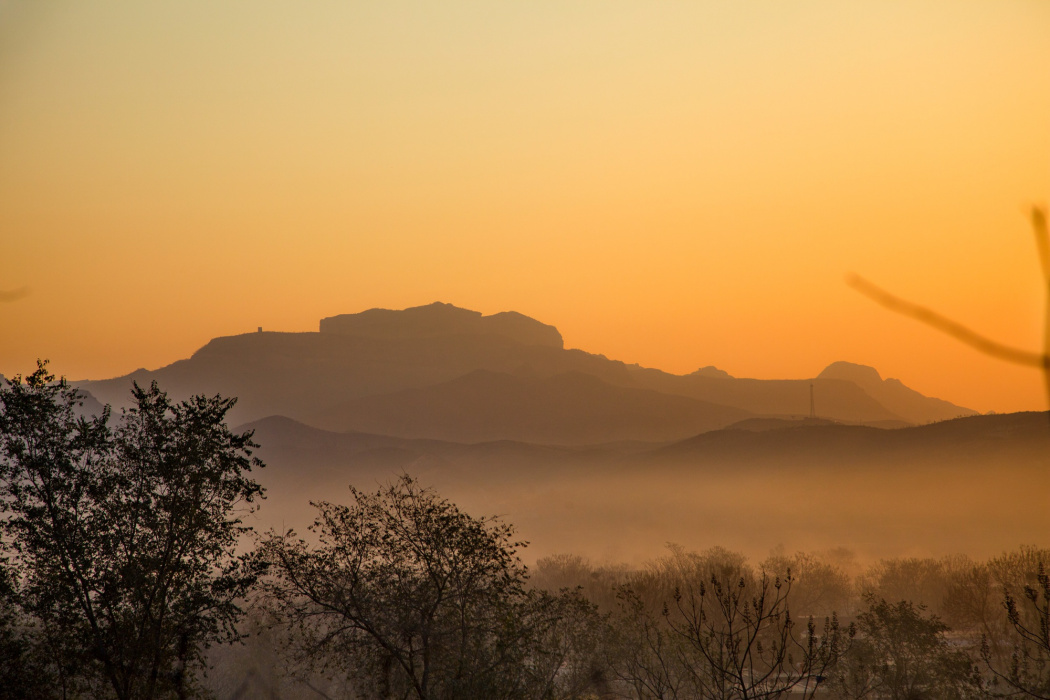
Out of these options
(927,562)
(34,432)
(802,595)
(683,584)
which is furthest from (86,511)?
(927,562)

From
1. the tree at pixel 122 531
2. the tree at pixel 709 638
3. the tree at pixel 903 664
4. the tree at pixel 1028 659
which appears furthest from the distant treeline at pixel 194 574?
the tree at pixel 903 664

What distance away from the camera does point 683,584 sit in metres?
99.4

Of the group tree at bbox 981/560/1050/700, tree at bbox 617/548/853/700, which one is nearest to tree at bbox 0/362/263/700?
tree at bbox 617/548/853/700

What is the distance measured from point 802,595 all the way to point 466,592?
80448 millimetres

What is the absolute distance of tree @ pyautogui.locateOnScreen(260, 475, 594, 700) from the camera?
2870cm

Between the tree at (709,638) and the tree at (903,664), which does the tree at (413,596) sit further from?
the tree at (903,664)

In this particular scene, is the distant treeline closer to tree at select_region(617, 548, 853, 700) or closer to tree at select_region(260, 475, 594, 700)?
tree at select_region(260, 475, 594, 700)

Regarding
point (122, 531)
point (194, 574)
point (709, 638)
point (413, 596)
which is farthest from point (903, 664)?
point (122, 531)

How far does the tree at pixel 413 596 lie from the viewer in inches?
1130

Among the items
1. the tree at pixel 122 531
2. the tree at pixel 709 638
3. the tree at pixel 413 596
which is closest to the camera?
the tree at pixel 122 531

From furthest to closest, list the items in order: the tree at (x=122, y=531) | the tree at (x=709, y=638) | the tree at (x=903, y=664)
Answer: the tree at (x=903, y=664) < the tree at (x=709, y=638) < the tree at (x=122, y=531)

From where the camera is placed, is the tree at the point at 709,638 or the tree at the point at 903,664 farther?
the tree at the point at 903,664

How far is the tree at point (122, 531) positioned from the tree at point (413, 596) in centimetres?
310

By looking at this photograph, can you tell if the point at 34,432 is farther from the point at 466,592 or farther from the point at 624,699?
the point at 624,699
